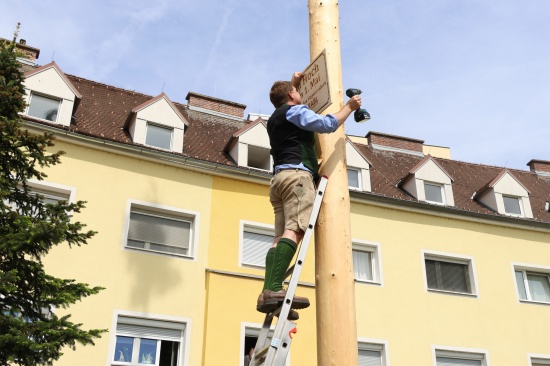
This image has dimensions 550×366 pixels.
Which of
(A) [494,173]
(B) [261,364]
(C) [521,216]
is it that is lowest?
(B) [261,364]

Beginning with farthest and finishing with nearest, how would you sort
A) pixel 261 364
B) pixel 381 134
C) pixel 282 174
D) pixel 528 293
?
pixel 381 134 < pixel 528 293 < pixel 282 174 < pixel 261 364

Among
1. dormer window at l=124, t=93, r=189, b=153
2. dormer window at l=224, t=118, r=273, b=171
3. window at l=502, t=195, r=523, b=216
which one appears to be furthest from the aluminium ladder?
window at l=502, t=195, r=523, b=216

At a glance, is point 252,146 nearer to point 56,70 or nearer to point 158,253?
point 158,253

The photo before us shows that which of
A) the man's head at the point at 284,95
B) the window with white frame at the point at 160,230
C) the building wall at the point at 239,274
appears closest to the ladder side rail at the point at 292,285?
the man's head at the point at 284,95

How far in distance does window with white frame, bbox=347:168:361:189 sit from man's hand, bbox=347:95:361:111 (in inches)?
500

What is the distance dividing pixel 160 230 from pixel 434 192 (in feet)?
28.3

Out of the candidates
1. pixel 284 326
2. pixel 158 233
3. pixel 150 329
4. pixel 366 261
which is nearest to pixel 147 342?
pixel 150 329

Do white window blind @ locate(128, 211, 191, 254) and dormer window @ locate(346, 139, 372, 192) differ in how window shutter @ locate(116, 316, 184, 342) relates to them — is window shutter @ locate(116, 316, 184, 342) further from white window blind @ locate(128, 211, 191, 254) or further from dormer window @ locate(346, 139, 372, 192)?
dormer window @ locate(346, 139, 372, 192)

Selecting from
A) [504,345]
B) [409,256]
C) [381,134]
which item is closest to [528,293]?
[504,345]

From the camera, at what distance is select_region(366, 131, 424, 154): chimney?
23234mm

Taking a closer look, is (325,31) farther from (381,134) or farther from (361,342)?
(381,134)

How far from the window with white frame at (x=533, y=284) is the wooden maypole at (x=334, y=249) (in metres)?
14.3

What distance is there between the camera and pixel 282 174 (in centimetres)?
544

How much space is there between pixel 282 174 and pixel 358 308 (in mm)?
10875
